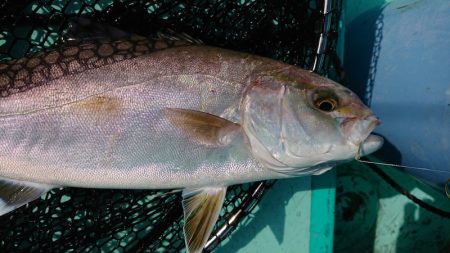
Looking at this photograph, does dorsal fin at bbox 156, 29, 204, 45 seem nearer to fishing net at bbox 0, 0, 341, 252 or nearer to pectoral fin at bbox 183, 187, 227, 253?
fishing net at bbox 0, 0, 341, 252

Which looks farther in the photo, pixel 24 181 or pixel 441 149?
pixel 441 149

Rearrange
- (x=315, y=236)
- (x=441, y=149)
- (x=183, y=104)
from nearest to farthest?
(x=183, y=104) < (x=441, y=149) < (x=315, y=236)

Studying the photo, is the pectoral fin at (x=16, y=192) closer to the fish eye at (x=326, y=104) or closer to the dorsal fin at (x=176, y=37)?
the dorsal fin at (x=176, y=37)

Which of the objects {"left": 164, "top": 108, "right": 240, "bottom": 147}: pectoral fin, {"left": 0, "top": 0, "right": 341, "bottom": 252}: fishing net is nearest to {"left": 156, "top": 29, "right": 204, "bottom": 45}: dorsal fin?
{"left": 0, "top": 0, "right": 341, "bottom": 252}: fishing net

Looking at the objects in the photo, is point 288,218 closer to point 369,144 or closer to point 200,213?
point 200,213

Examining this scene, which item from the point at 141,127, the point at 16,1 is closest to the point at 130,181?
the point at 141,127

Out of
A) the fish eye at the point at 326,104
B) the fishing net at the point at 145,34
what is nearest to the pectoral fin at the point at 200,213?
the fishing net at the point at 145,34

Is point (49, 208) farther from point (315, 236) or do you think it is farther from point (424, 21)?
point (424, 21)
